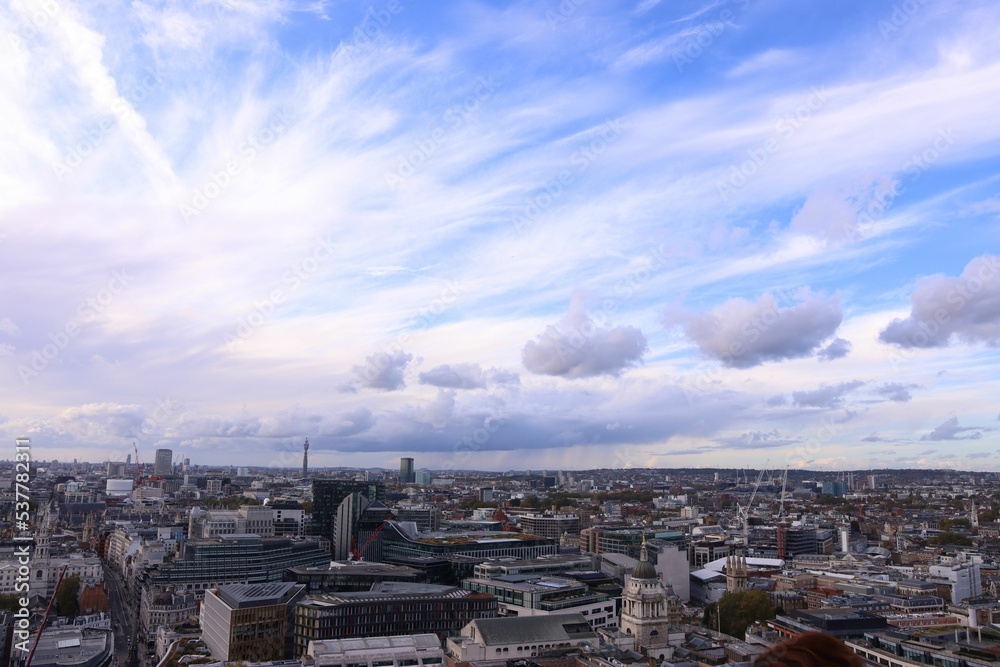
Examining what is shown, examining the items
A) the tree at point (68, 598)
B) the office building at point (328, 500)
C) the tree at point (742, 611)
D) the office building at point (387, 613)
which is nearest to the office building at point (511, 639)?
the office building at point (387, 613)

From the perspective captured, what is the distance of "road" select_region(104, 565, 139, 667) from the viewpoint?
6894 centimetres

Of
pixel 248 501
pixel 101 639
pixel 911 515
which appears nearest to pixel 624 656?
pixel 101 639

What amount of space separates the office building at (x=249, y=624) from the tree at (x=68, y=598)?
24644 mm

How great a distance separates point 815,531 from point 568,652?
100676 millimetres

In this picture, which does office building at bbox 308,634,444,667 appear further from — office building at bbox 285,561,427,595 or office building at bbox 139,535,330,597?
office building at bbox 139,535,330,597

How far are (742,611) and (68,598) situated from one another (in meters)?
66.4

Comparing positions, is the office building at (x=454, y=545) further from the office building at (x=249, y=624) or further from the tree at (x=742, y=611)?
the office building at (x=249, y=624)

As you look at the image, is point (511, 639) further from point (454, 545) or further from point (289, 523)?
point (289, 523)

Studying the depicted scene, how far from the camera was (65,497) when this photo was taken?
196 meters

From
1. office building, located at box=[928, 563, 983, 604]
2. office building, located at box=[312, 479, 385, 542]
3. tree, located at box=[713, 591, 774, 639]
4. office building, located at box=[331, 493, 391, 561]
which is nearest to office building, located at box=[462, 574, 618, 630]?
tree, located at box=[713, 591, 774, 639]

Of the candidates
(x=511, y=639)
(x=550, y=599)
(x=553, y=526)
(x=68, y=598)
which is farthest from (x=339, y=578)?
(x=553, y=526)

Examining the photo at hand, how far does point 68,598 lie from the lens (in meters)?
84.7

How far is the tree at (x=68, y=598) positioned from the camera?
273ft

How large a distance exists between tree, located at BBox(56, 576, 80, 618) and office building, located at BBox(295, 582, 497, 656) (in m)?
34.6
